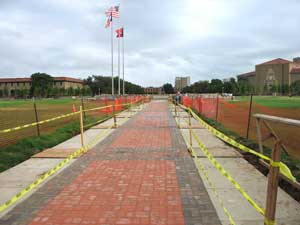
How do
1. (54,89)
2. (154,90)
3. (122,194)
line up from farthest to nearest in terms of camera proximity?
(154,90) → (54,89) → (122,194)

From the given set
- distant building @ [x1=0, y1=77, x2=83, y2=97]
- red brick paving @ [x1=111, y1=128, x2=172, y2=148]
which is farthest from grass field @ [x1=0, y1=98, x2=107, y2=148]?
distant building @ [x1=0, y1=77, x2=83, y2=97]

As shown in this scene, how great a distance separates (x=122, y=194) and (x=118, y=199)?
0.81 ft

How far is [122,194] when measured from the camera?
5.43 meters

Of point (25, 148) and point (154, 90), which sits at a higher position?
point (154, 90)

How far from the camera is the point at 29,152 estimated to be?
9.30 metres

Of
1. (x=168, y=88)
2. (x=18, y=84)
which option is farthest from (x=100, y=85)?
(x=18, y=84)

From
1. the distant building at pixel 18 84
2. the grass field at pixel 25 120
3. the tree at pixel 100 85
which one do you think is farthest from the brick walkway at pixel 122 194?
the distant building at pixel 18 84

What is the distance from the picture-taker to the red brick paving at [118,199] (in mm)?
4426

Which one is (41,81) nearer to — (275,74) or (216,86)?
(216,86)

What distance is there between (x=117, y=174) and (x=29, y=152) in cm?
381

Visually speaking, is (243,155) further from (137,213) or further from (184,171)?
(137,213)

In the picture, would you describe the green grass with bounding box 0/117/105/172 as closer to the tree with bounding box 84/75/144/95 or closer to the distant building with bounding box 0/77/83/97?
the tree with bounding box 84/75/144/95

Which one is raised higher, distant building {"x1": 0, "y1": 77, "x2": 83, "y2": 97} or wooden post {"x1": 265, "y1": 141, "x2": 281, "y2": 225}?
distant building {"x1": 0, "y1": 77, "x2": 83, "y2": 97}

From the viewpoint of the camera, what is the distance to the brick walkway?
445 centimetres
